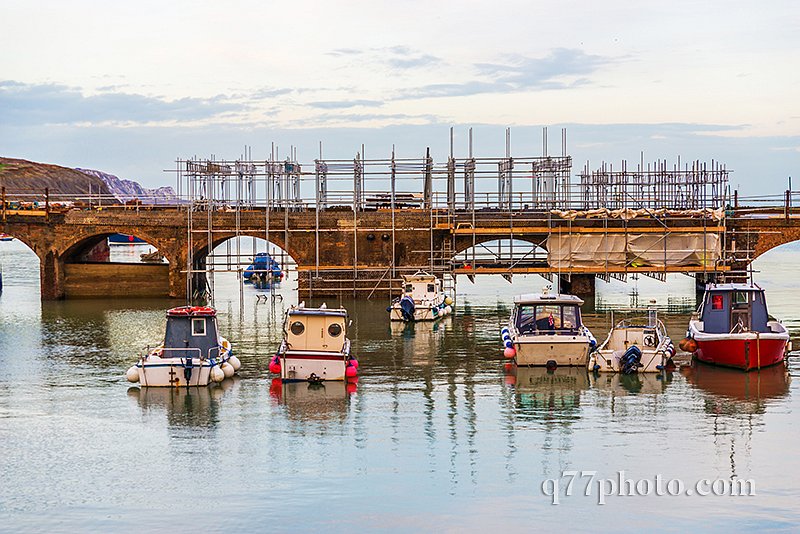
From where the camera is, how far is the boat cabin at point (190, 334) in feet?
105

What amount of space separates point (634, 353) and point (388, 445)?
1079cm

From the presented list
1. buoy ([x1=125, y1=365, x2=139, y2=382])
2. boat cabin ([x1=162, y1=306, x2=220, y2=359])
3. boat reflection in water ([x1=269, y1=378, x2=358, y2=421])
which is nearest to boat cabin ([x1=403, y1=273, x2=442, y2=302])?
boat reflection in water ([x1=269, y1=378, x2=358, y2=421])

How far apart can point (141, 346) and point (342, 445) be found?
670 inches

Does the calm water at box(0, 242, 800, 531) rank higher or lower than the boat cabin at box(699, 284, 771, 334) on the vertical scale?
lower

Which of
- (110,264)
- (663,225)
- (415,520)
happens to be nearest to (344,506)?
(415,520)

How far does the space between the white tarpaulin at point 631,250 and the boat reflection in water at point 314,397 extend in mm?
23102

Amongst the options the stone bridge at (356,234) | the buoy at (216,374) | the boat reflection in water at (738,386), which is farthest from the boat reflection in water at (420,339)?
the boat reflection in water at (738,386)

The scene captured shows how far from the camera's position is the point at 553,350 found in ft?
112

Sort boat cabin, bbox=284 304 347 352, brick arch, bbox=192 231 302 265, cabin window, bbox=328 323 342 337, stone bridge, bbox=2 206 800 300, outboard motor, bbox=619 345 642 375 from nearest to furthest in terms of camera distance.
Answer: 1. boat cabin, bbox=284 304 347 352
2. cabin window, bbox=328 323 342 337
3. outboard motor, bbox=619 345 642 375
4. stone bridge, bbox=2 206 800 300
5. brick arch, bbox=192 231 302 265

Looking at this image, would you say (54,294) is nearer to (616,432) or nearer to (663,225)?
(663,225)

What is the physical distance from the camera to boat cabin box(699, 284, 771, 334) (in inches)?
1384

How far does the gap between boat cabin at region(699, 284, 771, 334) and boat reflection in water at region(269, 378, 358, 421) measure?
1177cm

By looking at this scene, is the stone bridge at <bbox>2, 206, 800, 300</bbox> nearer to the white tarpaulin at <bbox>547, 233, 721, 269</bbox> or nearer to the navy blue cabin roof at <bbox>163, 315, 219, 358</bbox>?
the white tarpaulin at <bbox>547, 233, 721, 269</bbox>

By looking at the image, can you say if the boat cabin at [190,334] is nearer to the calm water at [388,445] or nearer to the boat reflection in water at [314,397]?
the calm water at [388,445]
